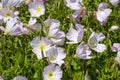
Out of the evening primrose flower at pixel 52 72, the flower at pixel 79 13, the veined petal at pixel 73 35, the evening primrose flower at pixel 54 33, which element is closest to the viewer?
the evening primrose flower at pixel 52 72

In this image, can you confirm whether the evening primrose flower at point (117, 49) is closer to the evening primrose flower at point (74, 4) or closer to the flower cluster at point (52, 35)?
the flower cluster at point (52, 35)

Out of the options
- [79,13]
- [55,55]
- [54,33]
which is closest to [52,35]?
[54,33]

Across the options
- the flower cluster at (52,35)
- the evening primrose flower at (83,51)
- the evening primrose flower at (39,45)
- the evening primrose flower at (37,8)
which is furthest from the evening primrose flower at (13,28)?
the evening primrose flower at (83,51)

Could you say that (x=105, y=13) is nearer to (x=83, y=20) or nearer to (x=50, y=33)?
(x=83, y=20)

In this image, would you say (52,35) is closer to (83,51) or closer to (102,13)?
(83,51)

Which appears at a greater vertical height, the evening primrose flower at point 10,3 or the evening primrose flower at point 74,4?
the evening primrose flower at point 10,3

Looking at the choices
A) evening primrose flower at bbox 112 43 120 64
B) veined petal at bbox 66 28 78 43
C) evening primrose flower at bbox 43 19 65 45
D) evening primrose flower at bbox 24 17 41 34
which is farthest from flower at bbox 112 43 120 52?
Answer: evening primrose flower at bbox 24 17 41 34
